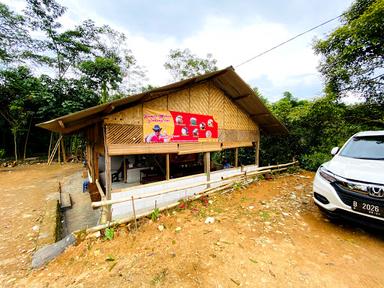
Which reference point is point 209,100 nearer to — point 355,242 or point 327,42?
point 355,242

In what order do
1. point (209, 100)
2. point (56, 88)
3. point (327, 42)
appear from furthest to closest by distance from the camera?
point (56, 88)
point (327, 42)
point (209, 100)

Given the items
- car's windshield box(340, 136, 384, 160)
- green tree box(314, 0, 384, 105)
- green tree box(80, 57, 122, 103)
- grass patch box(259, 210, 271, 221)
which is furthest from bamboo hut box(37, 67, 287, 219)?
green tree box(80, 57, 122, 103)

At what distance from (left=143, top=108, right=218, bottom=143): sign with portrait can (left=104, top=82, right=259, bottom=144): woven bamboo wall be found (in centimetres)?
17

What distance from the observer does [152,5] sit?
27.8 ft

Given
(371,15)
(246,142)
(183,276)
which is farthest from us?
(246,142)

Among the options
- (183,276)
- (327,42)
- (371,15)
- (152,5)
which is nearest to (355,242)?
(183,276)

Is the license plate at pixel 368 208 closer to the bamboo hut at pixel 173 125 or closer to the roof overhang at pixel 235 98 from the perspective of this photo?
the bamboo hut at pixel 173 125

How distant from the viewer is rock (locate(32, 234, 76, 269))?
300 centimetres

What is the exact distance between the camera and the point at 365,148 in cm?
379

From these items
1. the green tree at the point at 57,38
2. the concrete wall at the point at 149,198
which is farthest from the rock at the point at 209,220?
the green tree at the point at 57,38

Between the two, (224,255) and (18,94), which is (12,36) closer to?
(18,94)

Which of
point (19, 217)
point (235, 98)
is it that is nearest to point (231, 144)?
point (235, 98)

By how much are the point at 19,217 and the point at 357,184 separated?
845cm

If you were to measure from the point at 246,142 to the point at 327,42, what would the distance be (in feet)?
18.9
